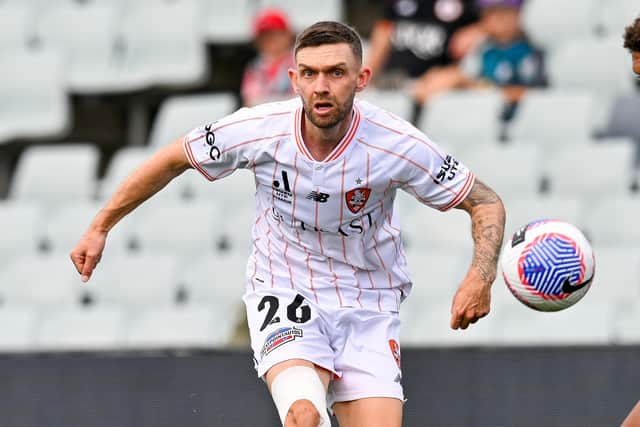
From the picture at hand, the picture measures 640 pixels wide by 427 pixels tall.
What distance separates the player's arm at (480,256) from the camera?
14.8 ft

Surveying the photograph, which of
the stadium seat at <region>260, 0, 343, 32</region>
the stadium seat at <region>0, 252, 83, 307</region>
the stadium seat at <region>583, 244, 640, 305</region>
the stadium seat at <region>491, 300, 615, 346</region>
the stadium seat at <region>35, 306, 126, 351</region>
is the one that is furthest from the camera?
the stadium seat at <region>260, 0, 343, 32</region>

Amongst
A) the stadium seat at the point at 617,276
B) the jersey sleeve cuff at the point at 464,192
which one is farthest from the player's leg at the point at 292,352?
the stadium seat at the point at 617,276

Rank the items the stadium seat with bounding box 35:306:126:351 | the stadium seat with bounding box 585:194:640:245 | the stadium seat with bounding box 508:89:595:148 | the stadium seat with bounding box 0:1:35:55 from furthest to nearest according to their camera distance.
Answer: the stadium seat with bounding box 0:1:35:55
the stadium seat with bounding box 508:89:595:148
the stadium seat with bounding box 35:306:126:351
the stadium seat with bounding box 585:194:640:245

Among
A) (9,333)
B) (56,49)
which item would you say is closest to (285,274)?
(9,333)

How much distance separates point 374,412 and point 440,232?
406 centimetres

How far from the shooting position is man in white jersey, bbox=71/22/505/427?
480cm

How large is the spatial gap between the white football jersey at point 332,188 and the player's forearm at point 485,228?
5cm

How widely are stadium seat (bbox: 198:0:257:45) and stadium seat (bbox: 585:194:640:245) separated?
3.76 meters

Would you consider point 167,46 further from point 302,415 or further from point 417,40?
point 302,415

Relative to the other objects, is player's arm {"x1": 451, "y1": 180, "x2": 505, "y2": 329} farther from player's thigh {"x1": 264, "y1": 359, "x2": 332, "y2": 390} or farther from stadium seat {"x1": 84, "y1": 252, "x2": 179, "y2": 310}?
stadium seat {"x1": 84, "y1": 252, "x2": 179, "y2": 310}

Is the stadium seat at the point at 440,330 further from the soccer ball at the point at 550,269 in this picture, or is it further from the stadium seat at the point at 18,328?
the soccer ball at the point at 550,269

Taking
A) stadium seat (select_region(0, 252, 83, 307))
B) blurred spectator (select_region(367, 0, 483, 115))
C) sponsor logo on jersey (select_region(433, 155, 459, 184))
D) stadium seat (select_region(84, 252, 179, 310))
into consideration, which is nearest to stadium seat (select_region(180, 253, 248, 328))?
stadium seat (select_region(84, 252, 179, 310))

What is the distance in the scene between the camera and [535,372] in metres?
6.50

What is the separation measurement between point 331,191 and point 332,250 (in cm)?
28
